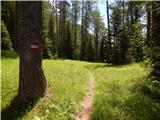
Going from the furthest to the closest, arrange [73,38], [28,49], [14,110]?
[73,38], [28,49], [14,110]

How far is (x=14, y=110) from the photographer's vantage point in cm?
914

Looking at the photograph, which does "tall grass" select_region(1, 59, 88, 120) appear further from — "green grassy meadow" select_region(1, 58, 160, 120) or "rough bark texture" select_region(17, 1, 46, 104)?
"rough bark texture" select_region(17, 1, 46, 104)

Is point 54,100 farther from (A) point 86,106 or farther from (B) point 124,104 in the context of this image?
(B) point 124,104

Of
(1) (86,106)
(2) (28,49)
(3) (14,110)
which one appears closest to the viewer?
(3) (14,110)

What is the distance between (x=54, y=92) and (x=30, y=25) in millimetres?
2537

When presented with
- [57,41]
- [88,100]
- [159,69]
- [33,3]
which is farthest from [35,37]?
[57,41]

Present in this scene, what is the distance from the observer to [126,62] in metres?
31.3

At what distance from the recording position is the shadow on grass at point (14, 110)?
8836mm

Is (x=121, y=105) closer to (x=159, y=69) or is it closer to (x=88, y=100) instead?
(x=88, y=100)

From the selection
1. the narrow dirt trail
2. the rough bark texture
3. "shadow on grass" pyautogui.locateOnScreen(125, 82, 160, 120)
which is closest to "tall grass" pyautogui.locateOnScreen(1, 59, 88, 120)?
the narrow dirt trail

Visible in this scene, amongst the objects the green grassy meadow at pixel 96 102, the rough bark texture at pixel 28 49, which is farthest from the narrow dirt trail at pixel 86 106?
the rough bark texture at pixel 28 49

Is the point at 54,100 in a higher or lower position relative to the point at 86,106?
higher

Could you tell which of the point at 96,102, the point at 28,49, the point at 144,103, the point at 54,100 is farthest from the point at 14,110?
the point at 144,103

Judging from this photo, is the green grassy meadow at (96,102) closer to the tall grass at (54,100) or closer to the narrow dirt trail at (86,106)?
the tall grass at (54,100)
